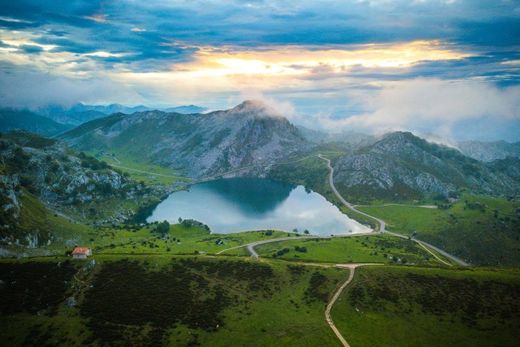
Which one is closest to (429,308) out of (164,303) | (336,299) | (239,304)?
(336,299)

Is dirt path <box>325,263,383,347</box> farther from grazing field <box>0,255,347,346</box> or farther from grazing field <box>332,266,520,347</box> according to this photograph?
grazing field <box>0,255,347,346</box>

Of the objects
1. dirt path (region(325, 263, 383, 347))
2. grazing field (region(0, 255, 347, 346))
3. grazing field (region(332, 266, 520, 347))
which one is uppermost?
grazing field (region(0, 255, 347, 346))

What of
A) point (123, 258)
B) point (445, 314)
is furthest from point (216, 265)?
point (445, 314)

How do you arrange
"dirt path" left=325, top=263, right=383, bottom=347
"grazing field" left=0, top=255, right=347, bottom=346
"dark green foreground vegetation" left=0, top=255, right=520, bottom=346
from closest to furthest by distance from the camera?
"grazing field" left=0, top=255, right=347, bottom=346 < "dark green foreground vegetation" left=0, top=255, right=520, bottom=346 < "dirt path" left=325, top=263, right=383, bottom=347

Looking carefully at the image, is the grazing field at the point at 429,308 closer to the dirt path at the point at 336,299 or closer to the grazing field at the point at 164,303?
the dirt path at the point at 336,299

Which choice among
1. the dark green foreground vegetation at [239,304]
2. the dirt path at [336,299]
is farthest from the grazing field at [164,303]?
the dirt path at [336,299]

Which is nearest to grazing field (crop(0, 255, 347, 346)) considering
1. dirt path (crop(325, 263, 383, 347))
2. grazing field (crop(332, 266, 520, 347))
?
dirt path (crop(325, 263, 383, 347))
